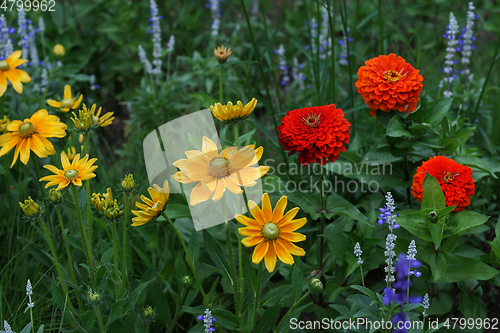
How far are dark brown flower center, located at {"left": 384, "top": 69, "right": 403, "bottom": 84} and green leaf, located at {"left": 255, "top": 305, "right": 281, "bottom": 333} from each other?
857mm

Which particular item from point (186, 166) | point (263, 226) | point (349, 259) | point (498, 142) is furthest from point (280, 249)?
point (498, 142)

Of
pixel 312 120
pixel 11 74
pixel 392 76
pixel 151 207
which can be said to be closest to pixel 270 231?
pixel 151 207

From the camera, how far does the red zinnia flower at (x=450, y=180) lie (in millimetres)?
1381

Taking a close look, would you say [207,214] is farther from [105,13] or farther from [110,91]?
[105,13]

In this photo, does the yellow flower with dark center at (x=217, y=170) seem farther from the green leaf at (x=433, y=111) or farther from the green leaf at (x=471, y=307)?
the green leaf at (x=471, y=307)

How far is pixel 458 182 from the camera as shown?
139 centimetres

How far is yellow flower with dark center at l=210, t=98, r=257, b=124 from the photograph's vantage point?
1138 millimetres

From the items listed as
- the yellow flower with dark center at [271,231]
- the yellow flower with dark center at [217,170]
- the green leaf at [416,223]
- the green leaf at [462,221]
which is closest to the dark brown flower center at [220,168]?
the yellow flower with dark center at [217,170]

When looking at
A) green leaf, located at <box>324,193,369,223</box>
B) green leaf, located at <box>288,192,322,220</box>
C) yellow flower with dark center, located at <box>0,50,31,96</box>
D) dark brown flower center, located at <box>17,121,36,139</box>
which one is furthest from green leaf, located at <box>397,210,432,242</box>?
yellow flower with dark center, located at <box>0,50,31,96</box>

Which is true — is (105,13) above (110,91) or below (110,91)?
above

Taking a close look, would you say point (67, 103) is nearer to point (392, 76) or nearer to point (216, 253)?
point (216, 253)

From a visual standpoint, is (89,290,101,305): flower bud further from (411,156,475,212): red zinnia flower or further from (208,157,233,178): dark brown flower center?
(411,156,475,212): red zinnia flower

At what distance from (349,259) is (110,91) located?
8.14 feet

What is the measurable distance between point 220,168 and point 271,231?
0.21 m
